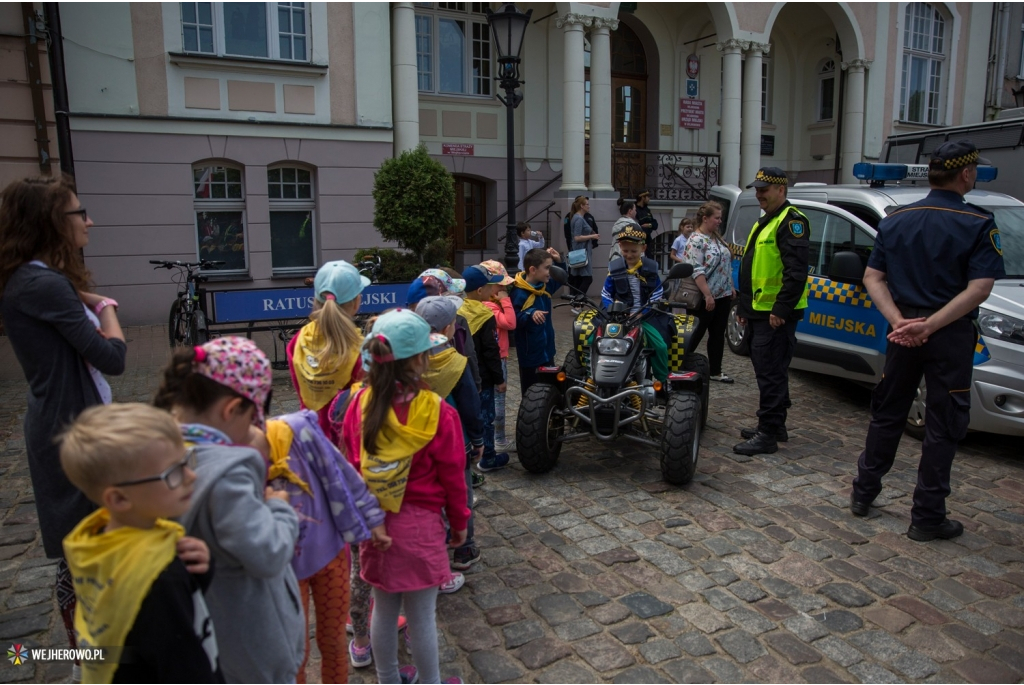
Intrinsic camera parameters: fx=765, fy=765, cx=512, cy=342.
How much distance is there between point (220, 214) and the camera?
12664 millimetres

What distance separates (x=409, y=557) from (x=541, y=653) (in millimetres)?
957

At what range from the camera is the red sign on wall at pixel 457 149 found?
53.0 ft

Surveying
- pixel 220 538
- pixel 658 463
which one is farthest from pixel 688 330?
pixel 220 538

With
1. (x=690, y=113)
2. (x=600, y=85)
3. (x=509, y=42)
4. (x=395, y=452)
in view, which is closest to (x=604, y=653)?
(x=395, y=452)

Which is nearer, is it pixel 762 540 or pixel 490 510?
pixel 762 540

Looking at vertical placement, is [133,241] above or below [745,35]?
below

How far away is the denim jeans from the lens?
525 centimetres

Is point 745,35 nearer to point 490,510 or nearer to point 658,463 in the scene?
point 658,463

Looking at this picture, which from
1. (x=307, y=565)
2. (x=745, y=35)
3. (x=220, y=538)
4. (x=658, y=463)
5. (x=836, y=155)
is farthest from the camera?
(x=836, y=155)

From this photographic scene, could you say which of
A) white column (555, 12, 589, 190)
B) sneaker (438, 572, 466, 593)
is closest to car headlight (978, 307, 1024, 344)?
sneaker (438, 572, 466, 593)

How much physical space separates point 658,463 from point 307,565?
3635 millimetres

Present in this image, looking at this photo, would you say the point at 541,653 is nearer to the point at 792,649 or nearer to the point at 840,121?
the point at 792,649

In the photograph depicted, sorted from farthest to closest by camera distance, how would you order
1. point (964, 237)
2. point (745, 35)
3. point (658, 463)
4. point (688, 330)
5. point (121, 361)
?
point (745, 35) → point (688, 330) → point (658, 463) → point (964, 237) → point (121, 361)

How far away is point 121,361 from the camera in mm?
2881
